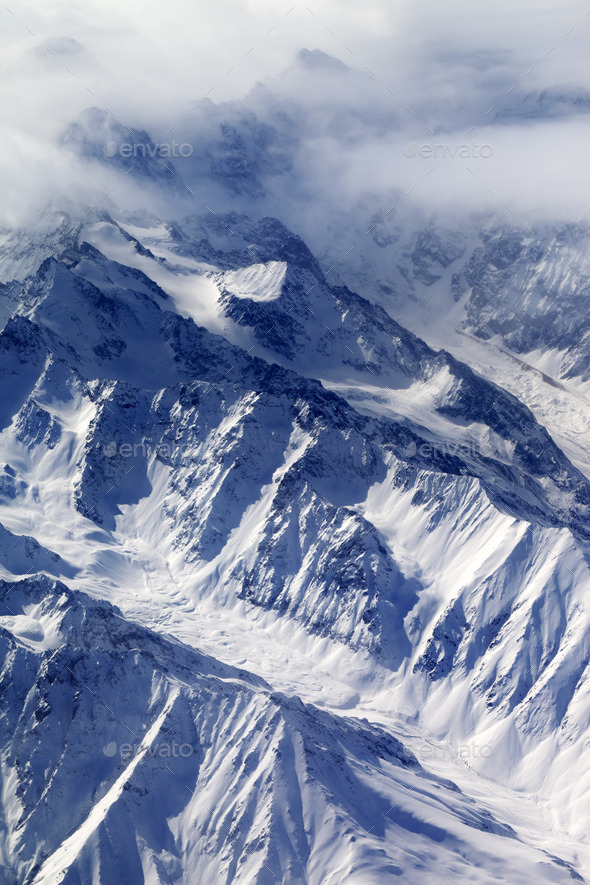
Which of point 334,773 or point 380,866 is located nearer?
point 380,866

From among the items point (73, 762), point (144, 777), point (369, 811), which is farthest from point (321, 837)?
point (73, 762)

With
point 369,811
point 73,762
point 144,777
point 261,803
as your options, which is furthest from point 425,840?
point 73,762

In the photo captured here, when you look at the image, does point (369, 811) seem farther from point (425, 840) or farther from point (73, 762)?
point (73, 762)

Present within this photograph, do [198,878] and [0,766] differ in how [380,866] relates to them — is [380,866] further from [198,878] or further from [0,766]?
[0,766]

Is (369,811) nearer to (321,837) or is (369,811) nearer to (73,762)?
(321,837)

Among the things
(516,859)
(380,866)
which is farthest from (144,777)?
(516,859)

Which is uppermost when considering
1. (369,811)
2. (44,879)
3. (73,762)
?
(369,811)

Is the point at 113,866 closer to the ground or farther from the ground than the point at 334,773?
closer to the ground

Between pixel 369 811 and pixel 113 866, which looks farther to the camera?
pixel 369 811

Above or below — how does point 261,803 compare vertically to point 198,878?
above
